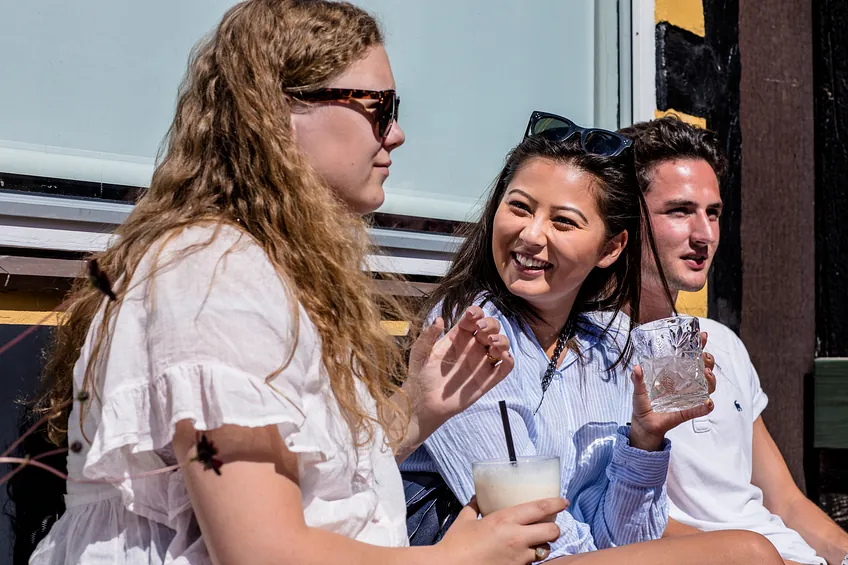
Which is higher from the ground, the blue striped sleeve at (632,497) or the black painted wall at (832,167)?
the black painted wall at (832,167)

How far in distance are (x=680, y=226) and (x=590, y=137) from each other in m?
0.58

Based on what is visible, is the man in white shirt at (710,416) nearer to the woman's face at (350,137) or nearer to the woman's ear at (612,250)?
the woman's ear at (612,250)

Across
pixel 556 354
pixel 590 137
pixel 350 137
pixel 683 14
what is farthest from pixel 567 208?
pixel 683 14

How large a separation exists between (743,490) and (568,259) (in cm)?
96

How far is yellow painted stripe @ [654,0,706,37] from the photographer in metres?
3.47

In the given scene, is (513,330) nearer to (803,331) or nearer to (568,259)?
(568,259)

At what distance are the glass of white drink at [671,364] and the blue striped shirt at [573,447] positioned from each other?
5.2 inches

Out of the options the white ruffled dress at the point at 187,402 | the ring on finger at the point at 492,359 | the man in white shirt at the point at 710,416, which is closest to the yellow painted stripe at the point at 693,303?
the man in white shirt at the point at 710,416

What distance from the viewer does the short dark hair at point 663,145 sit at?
293 centimetres

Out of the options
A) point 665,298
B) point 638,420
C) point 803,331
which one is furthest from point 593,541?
point 803,331

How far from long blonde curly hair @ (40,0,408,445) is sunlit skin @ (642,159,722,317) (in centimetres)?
145

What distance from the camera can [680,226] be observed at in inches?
113

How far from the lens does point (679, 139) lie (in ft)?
9.64

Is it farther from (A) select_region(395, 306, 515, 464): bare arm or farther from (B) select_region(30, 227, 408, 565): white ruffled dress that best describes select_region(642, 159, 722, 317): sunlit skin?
(B) select_region(30, 227, 408, 565): white ruffled dress
